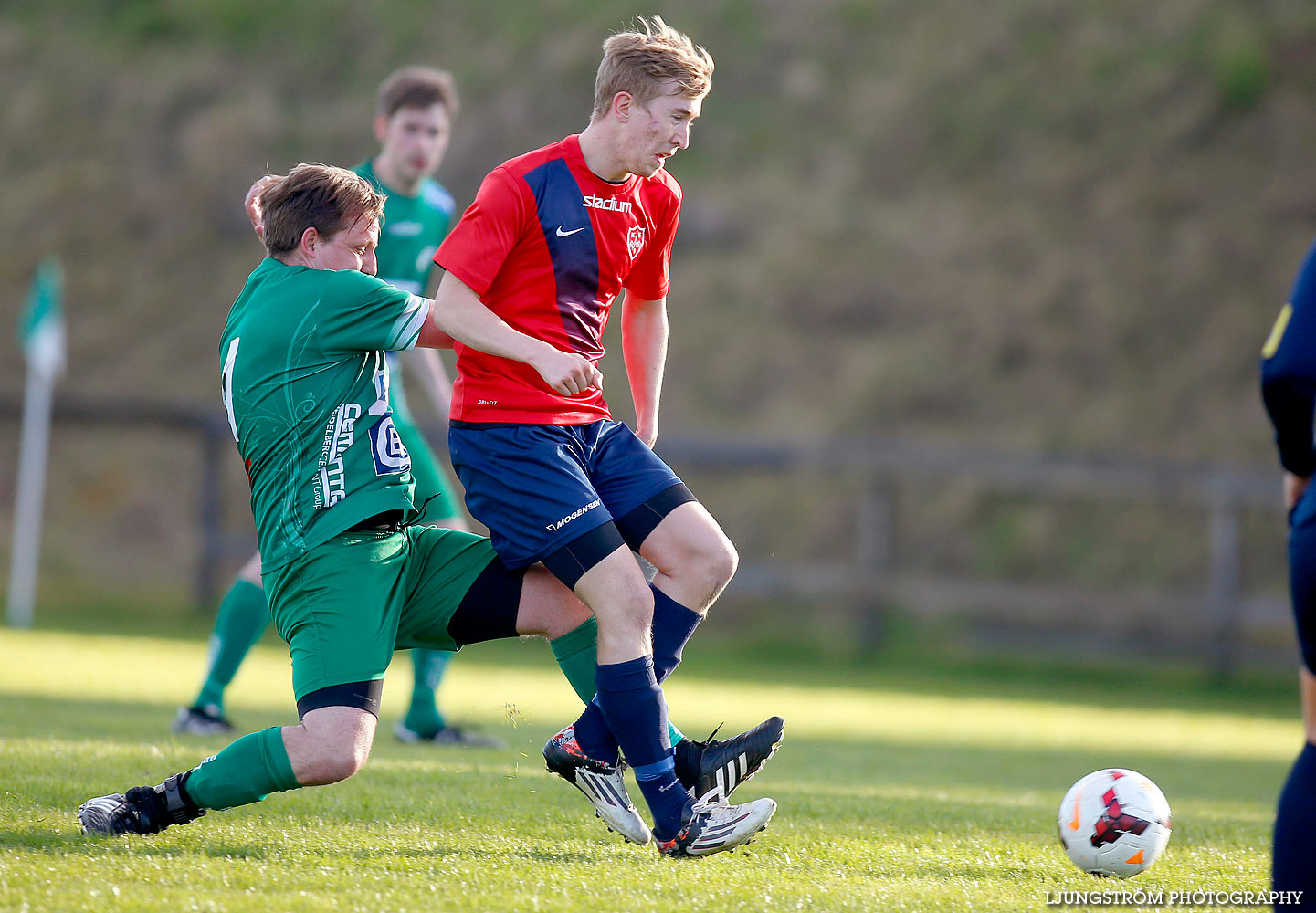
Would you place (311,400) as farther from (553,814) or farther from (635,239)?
(553,814)

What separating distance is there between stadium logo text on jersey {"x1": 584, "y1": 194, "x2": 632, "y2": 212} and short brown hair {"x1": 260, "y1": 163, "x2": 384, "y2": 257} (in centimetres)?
59

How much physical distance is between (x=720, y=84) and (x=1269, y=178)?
6.32 meters

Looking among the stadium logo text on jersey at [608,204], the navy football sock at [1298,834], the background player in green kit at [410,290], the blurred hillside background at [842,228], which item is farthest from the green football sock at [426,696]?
the blurred hillside background at [842,228]

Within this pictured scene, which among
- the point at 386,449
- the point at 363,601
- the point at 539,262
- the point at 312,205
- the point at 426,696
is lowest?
the point at 426,696

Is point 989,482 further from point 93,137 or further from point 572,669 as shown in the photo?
point 93,137

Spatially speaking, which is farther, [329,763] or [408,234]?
[408,234]

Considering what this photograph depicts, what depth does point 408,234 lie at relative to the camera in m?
5.81

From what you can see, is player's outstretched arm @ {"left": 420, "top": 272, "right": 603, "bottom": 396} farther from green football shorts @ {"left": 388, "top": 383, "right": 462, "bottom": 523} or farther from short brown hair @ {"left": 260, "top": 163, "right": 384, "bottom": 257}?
green football shorts @ {"left": 388, "top": 383, "right": 462, "bottom": 523}

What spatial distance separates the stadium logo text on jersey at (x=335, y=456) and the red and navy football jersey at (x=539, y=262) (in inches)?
12.3

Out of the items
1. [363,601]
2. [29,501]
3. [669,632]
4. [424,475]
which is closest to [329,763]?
[363,601]

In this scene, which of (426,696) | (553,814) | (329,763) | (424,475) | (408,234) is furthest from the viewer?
(408,234)

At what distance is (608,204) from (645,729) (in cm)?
141

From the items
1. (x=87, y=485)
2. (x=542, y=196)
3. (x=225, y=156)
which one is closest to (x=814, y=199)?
(x=225, y=156)

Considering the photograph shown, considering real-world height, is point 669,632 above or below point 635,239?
below
